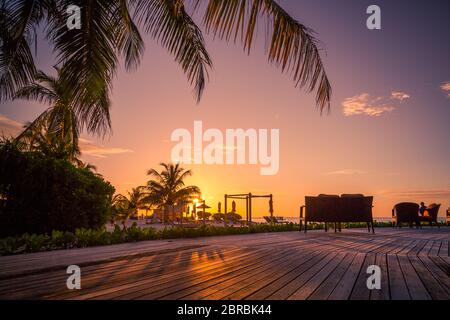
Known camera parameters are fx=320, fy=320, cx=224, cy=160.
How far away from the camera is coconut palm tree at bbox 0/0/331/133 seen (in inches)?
141

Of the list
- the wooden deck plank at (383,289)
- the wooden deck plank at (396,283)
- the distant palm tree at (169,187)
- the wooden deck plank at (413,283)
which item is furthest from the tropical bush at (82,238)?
the distant palm tree at (169,187)

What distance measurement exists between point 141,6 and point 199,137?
8.80 ft

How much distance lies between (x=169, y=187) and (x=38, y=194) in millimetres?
24788

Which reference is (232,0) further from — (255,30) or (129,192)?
(129,192)

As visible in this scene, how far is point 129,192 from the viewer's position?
4425 centimetres

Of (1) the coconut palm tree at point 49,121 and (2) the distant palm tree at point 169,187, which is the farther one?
(2) the distant palm tree at point 169,187
